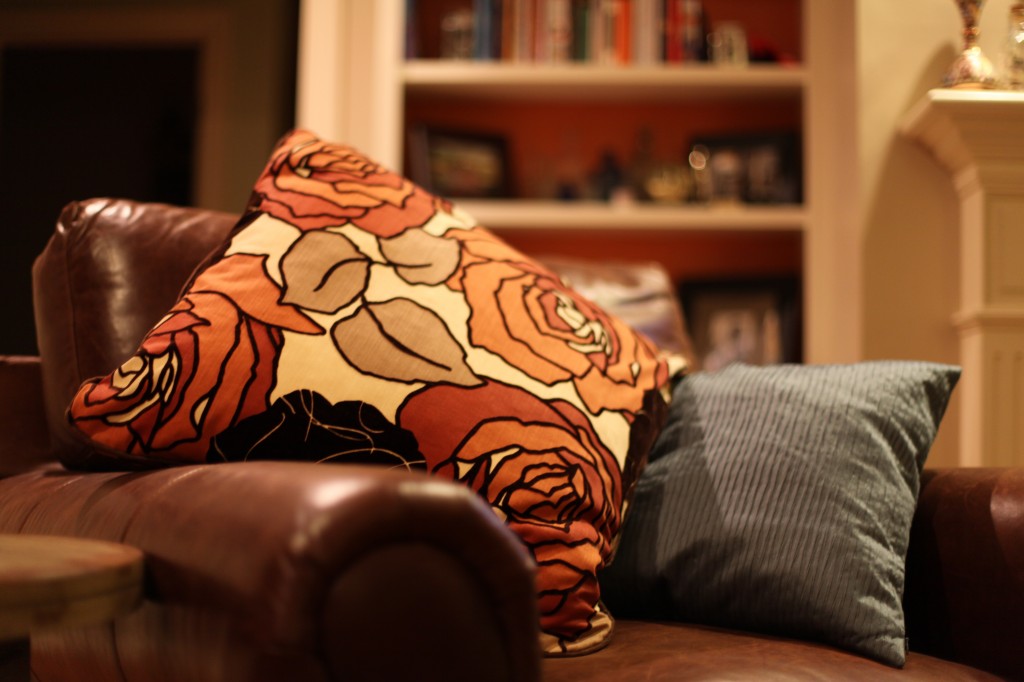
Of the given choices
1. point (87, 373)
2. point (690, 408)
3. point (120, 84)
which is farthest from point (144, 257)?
point (120, 84)

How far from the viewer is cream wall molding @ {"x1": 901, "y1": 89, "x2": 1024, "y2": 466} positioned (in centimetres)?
175

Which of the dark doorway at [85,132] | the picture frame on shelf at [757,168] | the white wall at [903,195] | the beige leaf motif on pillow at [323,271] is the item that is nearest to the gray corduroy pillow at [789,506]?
the beige leaf motif on pillow at [323,271]

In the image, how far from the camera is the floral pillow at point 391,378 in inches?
34.9

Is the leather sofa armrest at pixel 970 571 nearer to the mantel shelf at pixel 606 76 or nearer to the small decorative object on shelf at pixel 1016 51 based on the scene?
the small decorative object on shelf at pixel 1016 51

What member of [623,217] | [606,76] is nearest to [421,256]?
[623,217]

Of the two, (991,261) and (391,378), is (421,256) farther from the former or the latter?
(991,261)

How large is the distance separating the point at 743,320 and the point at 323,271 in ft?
6.92

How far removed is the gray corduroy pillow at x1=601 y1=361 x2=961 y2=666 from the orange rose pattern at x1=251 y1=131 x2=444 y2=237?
40 centimetres

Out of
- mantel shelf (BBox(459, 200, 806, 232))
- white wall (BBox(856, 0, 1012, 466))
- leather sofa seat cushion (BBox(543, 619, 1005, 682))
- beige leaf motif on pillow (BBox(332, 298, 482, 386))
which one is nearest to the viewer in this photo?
leather sofa seat cushion (BBox(543, 619, 1005, 682))

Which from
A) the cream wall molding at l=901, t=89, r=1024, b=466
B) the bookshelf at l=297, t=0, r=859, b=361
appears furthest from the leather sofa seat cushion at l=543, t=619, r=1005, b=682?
the bookshelf at l=297, t=0, r=859, b=361

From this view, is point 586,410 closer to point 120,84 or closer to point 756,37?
point 756,37

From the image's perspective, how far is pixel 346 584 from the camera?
520 mm

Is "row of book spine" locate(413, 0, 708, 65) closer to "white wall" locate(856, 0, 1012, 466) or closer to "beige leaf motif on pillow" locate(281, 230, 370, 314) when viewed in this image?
"white wall" locate(856, 0, 1012, 466)

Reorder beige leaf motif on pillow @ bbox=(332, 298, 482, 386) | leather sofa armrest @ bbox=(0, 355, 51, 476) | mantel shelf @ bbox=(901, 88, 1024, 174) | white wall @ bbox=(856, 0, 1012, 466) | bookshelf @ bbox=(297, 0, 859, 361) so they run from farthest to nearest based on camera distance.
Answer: bookshelf @ bbox=(297, 0, 859, 361) → white wall @ bbox=(856, 0, 1012, 466) → mantel shelf @ bbox=(901, 88, 1024, 174) → leather sofa armrest @ bbox=(0, 355, 51, 476) → beige leaf motif on pillow @ bbox=(332, 298, 482, 386)
